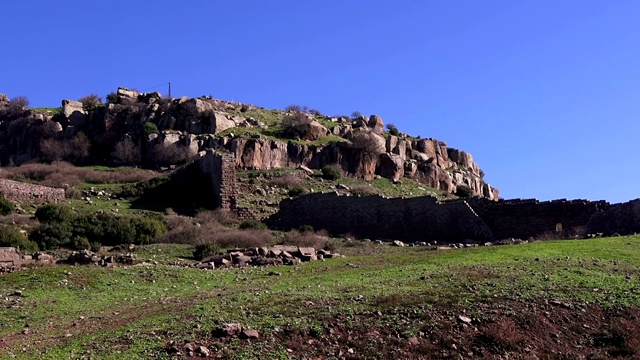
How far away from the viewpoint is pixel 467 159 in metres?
64.5

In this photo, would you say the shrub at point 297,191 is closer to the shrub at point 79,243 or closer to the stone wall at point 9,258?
the shrub at point 79,243

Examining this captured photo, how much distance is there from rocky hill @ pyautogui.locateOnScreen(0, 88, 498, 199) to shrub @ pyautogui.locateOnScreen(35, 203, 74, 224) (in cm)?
1680

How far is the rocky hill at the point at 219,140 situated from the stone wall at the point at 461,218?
630 inches

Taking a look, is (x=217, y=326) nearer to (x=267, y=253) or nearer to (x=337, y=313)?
(x=337, y=313)

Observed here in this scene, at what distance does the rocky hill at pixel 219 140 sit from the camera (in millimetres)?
53531

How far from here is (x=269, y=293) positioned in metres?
17.0

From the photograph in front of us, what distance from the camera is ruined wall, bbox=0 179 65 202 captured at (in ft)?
134

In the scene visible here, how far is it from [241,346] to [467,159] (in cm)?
5348

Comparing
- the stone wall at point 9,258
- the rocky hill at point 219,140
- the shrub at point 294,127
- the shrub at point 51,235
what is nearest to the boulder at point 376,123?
the rocky hill at point 219,140

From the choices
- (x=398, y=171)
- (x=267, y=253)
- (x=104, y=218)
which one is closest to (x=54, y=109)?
(x=398, y=171)

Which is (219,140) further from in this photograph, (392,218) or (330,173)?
(392,218)

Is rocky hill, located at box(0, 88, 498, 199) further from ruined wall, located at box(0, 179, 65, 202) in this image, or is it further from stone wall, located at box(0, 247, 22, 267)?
stone wall, located at box(0, 247, 22, 267)

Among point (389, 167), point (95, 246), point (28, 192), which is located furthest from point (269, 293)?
point (389, 167)

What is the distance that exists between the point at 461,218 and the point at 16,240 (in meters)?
17.4
